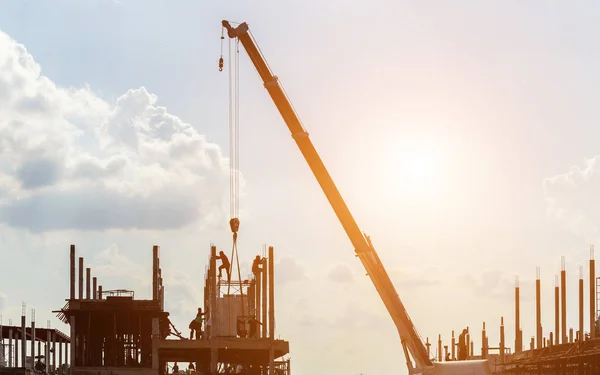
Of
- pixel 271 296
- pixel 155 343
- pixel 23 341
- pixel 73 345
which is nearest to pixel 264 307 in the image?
pixel 271 296

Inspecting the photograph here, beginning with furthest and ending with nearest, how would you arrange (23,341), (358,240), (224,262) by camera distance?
1. (23,341)
2. (224,262)
3. (358,240)

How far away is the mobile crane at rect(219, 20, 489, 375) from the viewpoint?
4999cm

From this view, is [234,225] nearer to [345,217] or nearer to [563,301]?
[345,217]

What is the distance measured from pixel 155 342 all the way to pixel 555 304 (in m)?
29.6

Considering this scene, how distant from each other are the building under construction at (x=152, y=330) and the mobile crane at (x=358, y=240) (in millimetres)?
10446

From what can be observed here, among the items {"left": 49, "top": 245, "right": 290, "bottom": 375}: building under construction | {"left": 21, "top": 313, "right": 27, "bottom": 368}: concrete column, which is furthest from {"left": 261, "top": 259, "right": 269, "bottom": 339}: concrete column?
{"left": 21, "top": 313, "right": 27, "bottom": 368}: concrete column

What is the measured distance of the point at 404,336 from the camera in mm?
51094

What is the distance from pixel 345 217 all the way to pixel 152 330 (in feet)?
47.9

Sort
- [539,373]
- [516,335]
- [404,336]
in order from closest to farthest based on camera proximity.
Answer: [404,336] < [539,373] < [516,335]

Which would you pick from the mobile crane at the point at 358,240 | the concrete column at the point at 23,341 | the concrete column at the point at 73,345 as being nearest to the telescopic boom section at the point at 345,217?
the mobile crane at the point at 358,240

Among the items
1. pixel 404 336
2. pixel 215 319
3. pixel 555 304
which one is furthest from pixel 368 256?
pixel 555 304

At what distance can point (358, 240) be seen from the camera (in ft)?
169

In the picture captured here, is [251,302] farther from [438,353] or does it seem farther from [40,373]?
[438,353]

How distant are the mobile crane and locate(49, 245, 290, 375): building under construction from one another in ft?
34.3
